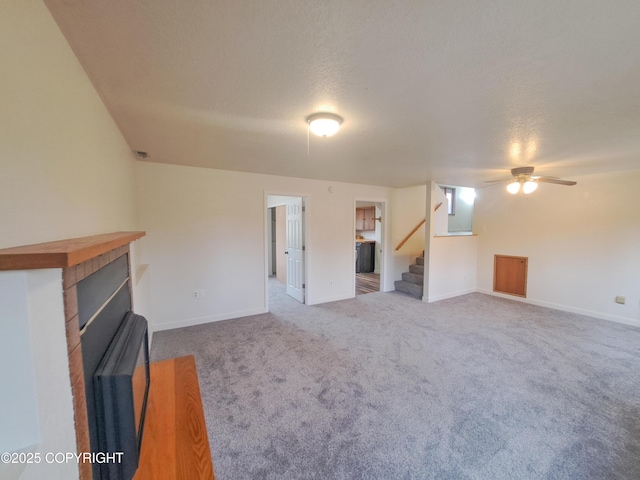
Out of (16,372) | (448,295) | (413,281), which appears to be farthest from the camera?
(413,281)

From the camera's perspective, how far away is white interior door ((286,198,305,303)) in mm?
4914

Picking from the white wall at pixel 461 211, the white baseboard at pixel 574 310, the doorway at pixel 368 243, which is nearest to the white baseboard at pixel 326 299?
the doorway at pixel 368 243

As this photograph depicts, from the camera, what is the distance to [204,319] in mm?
3879

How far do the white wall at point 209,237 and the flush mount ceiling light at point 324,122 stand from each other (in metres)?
A: 2.31

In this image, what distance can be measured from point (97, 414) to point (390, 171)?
3937 mm

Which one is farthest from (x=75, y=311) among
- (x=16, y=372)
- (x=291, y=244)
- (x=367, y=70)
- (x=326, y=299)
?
(x=291, y=244)

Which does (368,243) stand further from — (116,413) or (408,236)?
(116,413)

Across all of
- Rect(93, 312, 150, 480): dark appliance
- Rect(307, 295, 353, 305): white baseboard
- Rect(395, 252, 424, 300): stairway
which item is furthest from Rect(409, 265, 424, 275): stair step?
Rect(93, 312, 150, 480): dark appliance

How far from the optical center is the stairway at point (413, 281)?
5.43 m

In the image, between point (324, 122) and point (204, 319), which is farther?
point (204, 319)

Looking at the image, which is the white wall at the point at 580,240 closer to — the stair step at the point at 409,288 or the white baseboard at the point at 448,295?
the white baseboard at the point at 448,295

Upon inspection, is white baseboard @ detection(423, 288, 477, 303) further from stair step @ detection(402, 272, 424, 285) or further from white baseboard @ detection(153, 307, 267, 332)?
white baseboard @ detection(153, 307, 267, 332)

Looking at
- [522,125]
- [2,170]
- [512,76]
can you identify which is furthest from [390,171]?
[2,170]

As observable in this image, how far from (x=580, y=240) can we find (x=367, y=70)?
504cm
